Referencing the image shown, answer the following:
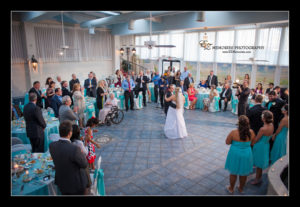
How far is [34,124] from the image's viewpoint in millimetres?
3801

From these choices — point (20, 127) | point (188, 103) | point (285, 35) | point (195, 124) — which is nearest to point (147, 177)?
point (20, 127)

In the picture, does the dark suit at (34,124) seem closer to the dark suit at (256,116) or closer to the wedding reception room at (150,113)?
the wedding reception room at (150,113)

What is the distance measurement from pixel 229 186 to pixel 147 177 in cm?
145

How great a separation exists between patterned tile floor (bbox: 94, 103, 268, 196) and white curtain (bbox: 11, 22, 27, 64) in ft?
19.3

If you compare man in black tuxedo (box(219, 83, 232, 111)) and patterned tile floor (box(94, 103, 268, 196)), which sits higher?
man in black tuxedo (box(219, 83, 232, 111))

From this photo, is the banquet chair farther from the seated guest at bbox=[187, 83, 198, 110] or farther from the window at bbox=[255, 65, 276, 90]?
the window at bbox=[255, 65, 276, 90]

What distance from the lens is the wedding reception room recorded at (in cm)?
304

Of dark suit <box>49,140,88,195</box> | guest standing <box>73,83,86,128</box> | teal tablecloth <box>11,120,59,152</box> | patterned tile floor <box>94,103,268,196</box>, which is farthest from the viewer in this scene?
guest standing <box>73,83,86,128</box>

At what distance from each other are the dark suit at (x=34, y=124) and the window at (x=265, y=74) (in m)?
9.17

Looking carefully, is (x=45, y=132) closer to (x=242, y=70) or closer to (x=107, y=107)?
(x=107, y=107)

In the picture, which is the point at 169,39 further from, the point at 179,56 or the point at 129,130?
the point at 129,130

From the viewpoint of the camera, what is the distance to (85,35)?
11.6 m

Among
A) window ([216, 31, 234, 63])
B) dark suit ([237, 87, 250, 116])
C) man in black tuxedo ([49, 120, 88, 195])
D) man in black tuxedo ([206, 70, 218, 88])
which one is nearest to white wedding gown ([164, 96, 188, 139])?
dark suit ([237, 87, 250, 116])

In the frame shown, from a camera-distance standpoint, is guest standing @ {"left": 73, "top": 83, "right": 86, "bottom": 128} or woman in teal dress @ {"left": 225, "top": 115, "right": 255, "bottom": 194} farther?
guest standing @ {"left": 73, "top": 83, "right": 86, "bottom": 128}
